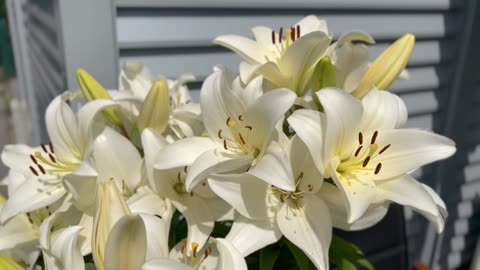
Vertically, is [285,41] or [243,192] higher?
[285,41]

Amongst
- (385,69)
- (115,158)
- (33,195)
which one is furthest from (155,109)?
(385,69)

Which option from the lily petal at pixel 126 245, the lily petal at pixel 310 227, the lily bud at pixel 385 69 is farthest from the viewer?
the lily bud at pixel 385 69

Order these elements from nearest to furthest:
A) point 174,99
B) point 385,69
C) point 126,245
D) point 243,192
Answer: point 126,245
point 243,192
point 385,69
point 174,99

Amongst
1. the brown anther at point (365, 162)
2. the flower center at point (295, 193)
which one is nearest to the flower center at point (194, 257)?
the flower center at point (295, 193)

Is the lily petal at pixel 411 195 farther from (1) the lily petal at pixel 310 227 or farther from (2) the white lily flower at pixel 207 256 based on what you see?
(2) the white lily flower at pixel 207 256

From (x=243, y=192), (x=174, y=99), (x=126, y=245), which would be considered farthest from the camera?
(x=174, y=99)

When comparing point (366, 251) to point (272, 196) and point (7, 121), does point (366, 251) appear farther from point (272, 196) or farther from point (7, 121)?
point (7, 121)

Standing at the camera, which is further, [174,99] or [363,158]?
[174,99]

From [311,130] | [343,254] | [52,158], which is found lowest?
[343,254]

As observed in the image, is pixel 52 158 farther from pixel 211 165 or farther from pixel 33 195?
pixel 211 165
